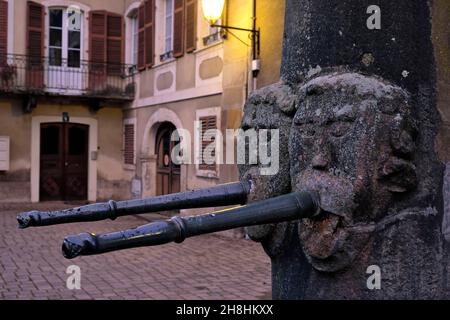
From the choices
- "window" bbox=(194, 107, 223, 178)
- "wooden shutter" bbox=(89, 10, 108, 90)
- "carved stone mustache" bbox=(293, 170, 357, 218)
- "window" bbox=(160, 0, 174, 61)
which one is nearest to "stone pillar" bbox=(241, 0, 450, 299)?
"carved stone mustache" bbox=(293, 170, 357, 218)

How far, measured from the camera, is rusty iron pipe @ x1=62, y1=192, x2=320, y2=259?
1.31 metres

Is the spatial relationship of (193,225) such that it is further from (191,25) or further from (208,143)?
(191,25)

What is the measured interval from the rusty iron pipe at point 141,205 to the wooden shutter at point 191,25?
10.4 meters

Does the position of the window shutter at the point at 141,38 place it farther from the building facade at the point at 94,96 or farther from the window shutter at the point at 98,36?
the window shutter at the point at 98,36

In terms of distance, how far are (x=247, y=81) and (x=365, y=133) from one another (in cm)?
832

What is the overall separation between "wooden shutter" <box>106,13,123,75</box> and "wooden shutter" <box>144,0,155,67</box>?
188cm

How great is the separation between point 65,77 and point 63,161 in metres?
2.38

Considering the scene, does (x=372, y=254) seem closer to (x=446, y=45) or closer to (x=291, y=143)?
(x=291, y=143)

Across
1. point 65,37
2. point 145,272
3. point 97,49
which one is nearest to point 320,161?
point 145,272

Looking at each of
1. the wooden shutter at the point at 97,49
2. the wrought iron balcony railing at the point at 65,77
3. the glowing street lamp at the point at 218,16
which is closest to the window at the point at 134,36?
the wrought iron balcony railing at the point at 65,77

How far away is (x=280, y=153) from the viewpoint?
1970 mm
